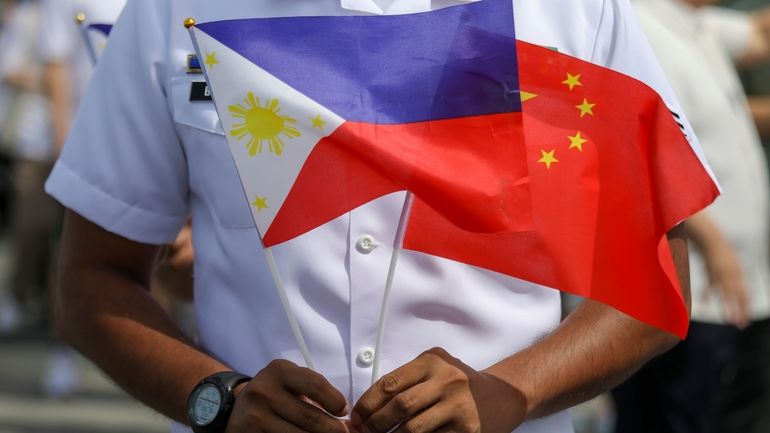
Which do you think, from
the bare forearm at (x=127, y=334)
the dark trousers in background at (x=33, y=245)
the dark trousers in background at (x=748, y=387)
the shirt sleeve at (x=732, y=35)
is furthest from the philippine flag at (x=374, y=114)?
the dark trousers in background at (x=33, y=245)

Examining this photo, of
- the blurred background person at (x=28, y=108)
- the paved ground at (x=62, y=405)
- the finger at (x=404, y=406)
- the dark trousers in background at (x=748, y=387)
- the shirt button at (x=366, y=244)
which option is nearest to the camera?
the finger at (x=404, y=406)

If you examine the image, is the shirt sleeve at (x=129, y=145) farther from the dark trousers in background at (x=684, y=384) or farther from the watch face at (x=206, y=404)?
the dark trousers in background at (x=684, y=384)

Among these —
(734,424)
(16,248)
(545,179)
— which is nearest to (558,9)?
(545,179)

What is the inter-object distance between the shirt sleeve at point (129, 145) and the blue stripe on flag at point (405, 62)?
0.24 meters

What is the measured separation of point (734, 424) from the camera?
17.3 ft

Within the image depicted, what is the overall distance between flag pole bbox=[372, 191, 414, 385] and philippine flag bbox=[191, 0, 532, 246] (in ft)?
0.12

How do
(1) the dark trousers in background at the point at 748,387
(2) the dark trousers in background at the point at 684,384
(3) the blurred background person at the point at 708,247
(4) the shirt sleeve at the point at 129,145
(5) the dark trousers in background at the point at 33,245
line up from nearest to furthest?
(4) the shirt sleeve at the point at 129,145 → (3) the blurred background person at the point at 708,247 → (2) the dark trousers in background at the point at 684,384 → (1) the dark trousers in background at the point at 748,387 → (5) the dark trousers in background at the point at 33,245

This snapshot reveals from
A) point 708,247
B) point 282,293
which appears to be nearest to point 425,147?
point 282,293

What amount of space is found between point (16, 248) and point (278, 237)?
759cm

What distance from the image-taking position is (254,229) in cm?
242

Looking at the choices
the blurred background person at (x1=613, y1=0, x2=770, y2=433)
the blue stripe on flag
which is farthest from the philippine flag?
the blurred background person at (x1=613, y1=0, x2=770, y2=433)

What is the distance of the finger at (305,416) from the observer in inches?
84.7

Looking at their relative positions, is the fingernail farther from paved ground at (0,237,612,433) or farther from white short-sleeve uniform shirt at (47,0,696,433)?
paved ground at (0,237,612,433)

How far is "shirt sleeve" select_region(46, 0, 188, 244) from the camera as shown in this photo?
251 cm
